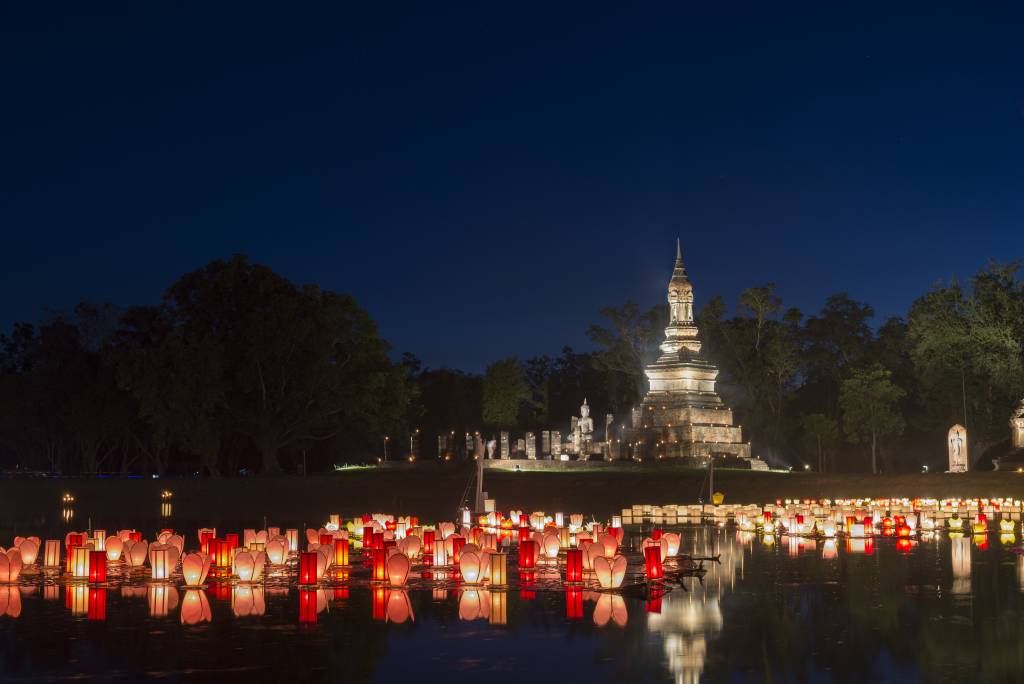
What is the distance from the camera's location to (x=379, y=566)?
22594 millimetres

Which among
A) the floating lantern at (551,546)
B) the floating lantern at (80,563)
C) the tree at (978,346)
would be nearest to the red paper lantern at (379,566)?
the floating lantern at (551,546)

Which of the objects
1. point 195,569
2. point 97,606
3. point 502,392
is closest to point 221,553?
point 195,569

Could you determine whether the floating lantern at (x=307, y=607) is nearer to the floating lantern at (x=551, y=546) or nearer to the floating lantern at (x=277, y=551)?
the floating lantern at (x=277, y=551)

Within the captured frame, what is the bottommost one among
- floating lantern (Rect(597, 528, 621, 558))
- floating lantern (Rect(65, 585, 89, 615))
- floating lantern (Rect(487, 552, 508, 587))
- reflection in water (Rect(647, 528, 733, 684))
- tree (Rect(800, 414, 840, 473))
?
reflection in water (Rect(647, 528, 733, 684))

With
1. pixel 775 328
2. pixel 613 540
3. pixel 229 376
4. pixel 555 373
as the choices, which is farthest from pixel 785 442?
pixel 613 540

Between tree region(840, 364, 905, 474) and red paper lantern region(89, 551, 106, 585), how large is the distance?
196 feet

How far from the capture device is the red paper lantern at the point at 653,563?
22.0 m

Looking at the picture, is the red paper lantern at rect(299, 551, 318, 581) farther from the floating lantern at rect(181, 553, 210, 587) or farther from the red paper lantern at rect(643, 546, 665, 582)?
the red paper lantern at rect(643, 546, 665, 582)

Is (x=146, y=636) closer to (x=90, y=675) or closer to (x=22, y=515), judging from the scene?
(x=90, y=675)

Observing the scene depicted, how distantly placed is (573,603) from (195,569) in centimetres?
673

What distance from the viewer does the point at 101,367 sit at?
73.5 m

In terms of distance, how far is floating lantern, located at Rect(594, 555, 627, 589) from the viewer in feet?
69.7

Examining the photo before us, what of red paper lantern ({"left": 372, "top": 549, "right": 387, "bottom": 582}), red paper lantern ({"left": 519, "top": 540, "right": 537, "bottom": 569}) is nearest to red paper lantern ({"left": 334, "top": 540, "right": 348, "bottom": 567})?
red paper lantern ({"left": 372, "top": 549, "right": 387, "bottom": 582})

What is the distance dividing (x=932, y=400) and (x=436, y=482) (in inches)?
1357
